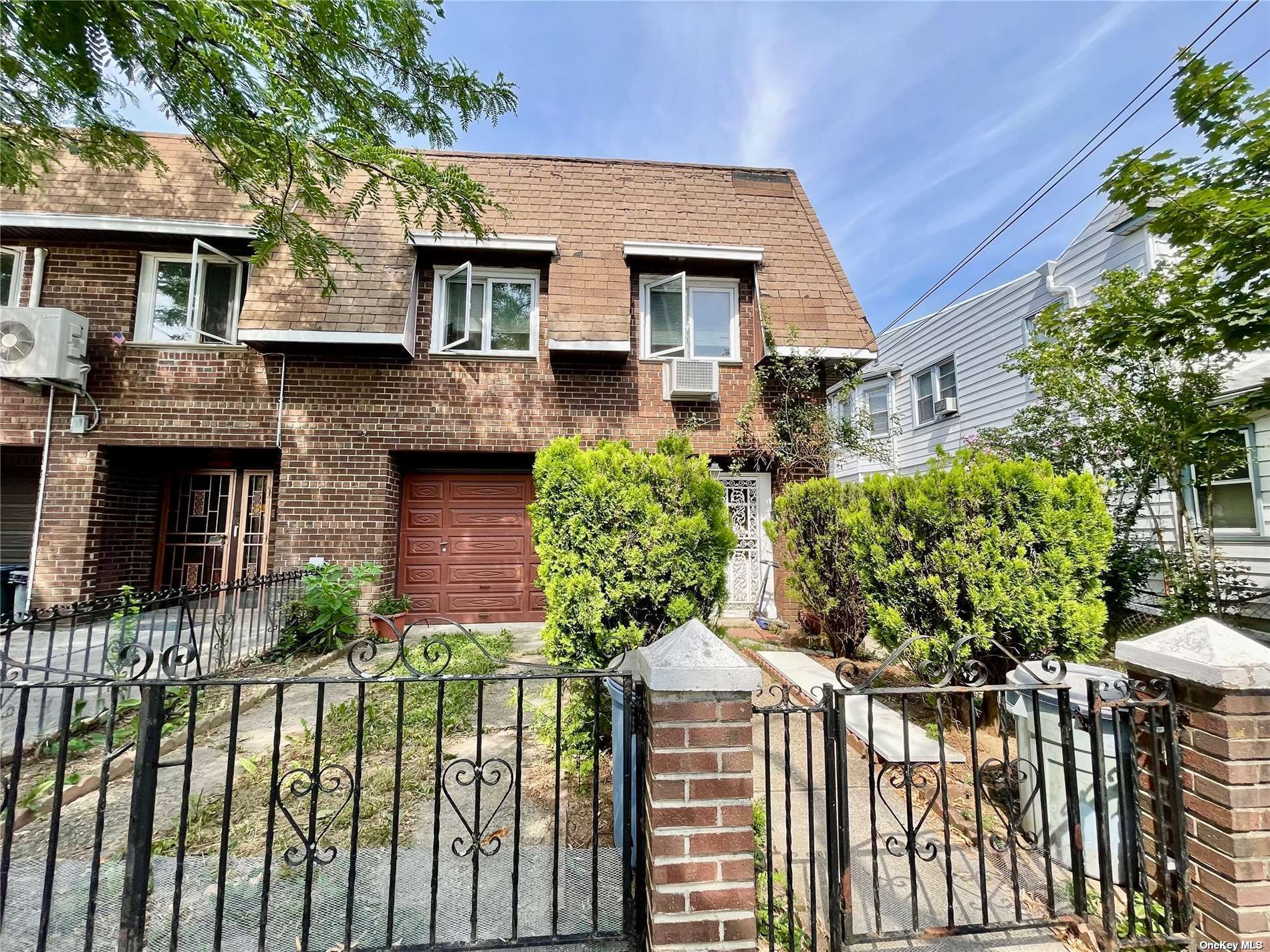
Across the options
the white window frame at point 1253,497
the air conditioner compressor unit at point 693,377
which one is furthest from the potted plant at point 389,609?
the white window frame at point 1253,497

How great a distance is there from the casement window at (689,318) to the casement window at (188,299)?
19.5 feet

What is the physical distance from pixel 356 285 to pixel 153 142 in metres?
4.36

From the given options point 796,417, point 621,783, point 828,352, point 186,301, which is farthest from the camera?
point 796,417

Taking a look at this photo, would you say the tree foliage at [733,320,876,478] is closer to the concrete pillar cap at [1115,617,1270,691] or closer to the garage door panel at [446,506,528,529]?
the garage door panel at [446,506,528,529]

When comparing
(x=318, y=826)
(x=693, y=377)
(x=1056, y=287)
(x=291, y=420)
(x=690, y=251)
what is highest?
(x=1056, y=287)

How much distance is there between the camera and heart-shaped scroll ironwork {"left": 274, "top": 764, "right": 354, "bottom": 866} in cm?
169

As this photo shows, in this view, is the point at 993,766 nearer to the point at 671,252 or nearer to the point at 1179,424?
the point at 1179,424

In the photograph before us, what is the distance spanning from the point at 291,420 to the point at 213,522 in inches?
99.0

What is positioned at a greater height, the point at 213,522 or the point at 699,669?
the point at 213,522

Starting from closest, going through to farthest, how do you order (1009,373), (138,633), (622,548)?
(622,548) → (138,633) → (1009,373)

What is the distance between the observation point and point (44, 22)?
138 inches

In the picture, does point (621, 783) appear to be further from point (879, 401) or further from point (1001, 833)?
point (879, 401)

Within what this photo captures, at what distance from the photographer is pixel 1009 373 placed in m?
10.3

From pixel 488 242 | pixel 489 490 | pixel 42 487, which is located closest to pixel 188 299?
pixel 42 487
